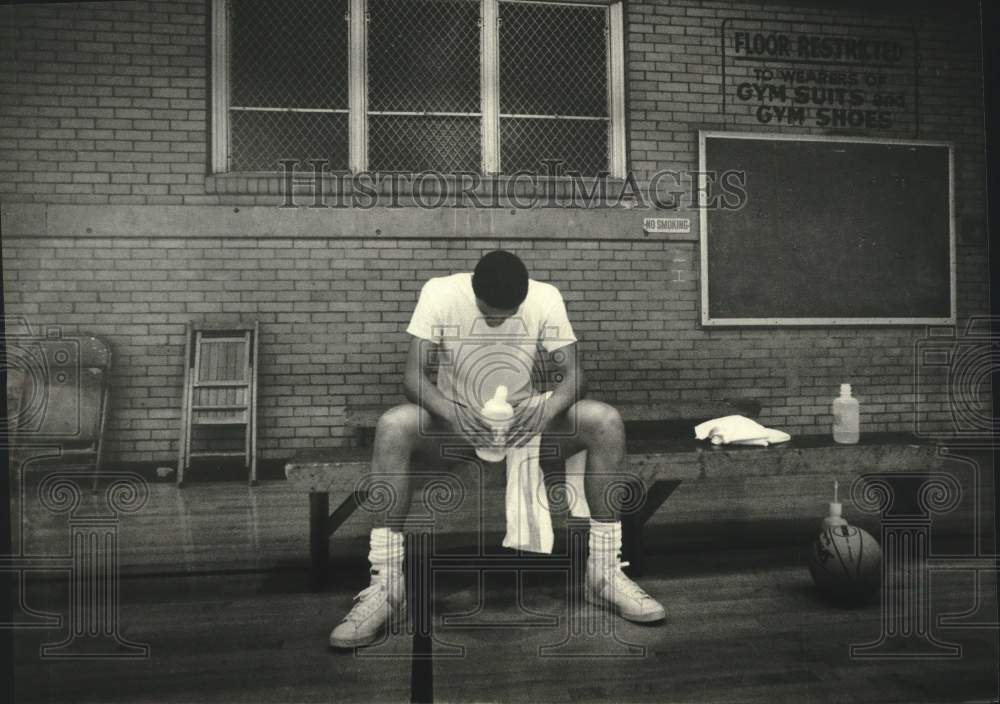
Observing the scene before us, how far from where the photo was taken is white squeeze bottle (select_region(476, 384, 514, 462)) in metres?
2.12

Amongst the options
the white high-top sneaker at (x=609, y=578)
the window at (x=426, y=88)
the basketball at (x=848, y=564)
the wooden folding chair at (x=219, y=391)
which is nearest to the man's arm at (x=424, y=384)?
the white high-top sneaker at (x=609, y=578)

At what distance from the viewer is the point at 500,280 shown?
2232 millimetres

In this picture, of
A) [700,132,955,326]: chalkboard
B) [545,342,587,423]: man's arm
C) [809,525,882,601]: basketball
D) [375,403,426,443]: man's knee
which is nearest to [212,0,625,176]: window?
[700,132,955,326]: chalkboard

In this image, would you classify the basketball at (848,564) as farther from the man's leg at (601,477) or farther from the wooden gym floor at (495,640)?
the man's leg at (601,477)

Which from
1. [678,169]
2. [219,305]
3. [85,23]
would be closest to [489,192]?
[678,169]

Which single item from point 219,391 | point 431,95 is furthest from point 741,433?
point 219,391

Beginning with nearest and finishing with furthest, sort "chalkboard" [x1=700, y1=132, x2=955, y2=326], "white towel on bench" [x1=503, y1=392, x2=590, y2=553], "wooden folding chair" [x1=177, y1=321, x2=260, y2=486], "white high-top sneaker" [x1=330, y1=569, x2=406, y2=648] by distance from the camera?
"white high-top sneaker" [x1=330, y1=569, x2=406, y2=648], "white towel on bench" [x1=503, y1=392, x2=590, y2=553], "chalkboard" [x1=700, y1=132, x2=955, y2=326], "wooden folding chair" [x1=177, y1=321, x2=260, y2=486]

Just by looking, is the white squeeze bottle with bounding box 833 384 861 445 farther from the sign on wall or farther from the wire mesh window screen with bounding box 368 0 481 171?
the wire mesh window screen with bounding box 368 0 481 171

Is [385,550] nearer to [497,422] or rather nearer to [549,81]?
[497,422]

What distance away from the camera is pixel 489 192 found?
294 cm

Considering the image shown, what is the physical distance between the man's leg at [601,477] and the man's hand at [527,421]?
4 cm

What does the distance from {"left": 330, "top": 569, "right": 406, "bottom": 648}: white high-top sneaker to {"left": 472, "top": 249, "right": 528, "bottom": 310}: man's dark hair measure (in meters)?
0.99

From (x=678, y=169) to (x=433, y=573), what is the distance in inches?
79.1

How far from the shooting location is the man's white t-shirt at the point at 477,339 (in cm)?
225
